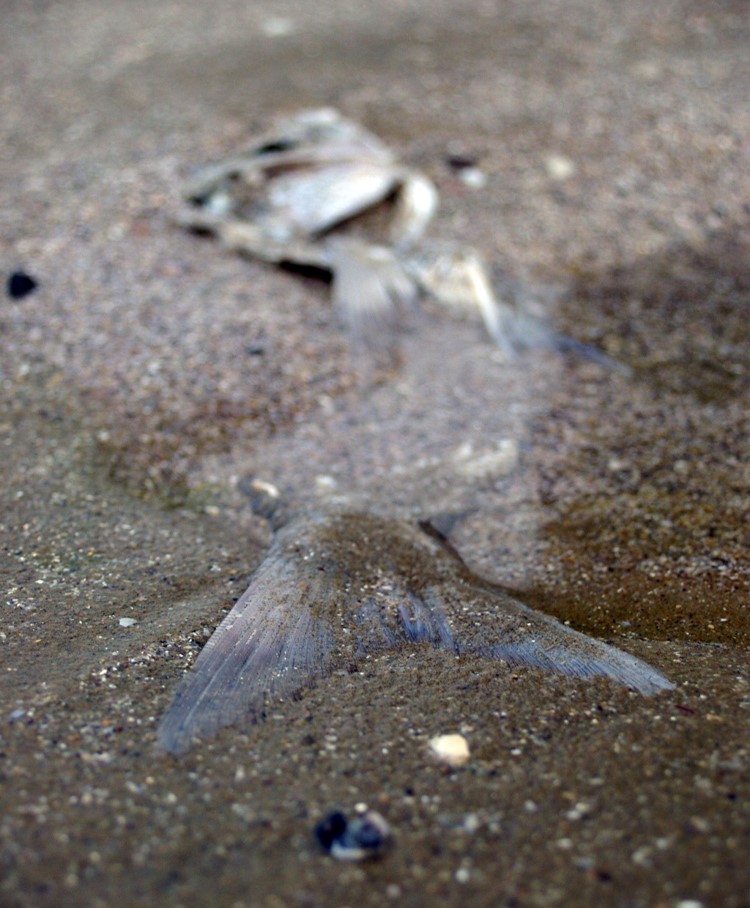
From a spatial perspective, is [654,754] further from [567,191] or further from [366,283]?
[567,191]

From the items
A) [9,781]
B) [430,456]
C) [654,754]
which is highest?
[9,781]

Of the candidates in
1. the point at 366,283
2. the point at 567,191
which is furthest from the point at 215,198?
the point at 567,191

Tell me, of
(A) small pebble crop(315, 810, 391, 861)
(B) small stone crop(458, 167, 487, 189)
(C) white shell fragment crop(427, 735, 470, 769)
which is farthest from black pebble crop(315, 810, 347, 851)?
(B) small stone crop(458, 167, 487, 189)

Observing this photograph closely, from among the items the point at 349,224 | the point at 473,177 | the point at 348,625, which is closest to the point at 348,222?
the point at 349,224

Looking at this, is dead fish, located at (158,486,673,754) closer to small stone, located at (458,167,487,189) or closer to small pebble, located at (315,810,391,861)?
small pebble, located at (315,810,391,861)

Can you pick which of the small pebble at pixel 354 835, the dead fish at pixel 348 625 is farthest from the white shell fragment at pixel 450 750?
the dead fish at pixel 348 625

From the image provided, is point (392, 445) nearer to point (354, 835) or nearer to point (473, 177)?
point (354, 835)
